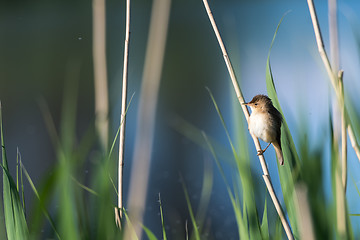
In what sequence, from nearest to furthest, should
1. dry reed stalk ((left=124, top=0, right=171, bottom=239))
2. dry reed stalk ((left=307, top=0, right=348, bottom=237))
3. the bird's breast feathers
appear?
dry reed stalk ((left=307, top=0, right=348, bottom=237)), dry reed stalk ((left=124, top=0, right=171, bottom=239)), the bird's breast feathers

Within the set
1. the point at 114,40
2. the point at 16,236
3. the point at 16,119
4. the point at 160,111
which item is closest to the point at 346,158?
the point at 16,236

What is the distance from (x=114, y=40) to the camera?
424 inches

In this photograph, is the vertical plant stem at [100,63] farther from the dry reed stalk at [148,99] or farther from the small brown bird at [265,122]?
the small brown bird at [265,122]

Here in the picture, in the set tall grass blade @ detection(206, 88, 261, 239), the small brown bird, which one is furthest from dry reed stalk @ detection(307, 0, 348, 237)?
the small brown bird

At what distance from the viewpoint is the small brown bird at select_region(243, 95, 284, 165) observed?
1.73m

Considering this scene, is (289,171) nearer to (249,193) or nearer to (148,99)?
(249,193)

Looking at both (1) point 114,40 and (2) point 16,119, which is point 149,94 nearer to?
(2) point 16,119

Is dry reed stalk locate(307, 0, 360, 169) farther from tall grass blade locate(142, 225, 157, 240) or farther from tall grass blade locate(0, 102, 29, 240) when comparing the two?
tall grass blade locate(0, 102, 29, 240)

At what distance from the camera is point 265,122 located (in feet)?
5.89

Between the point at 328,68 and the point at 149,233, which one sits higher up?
the point at 328,68

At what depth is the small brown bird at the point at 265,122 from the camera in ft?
5.67

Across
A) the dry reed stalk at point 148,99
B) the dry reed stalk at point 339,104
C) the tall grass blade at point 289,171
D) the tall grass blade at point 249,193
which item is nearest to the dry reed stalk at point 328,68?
the dry reed stalk at point 339,104

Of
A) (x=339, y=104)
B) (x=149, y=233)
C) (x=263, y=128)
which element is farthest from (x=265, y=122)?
(x=149, y=233)

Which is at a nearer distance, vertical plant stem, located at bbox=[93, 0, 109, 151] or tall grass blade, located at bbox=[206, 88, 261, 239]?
tall grass blade, located at bbox=[206, 88, 261, 239]
